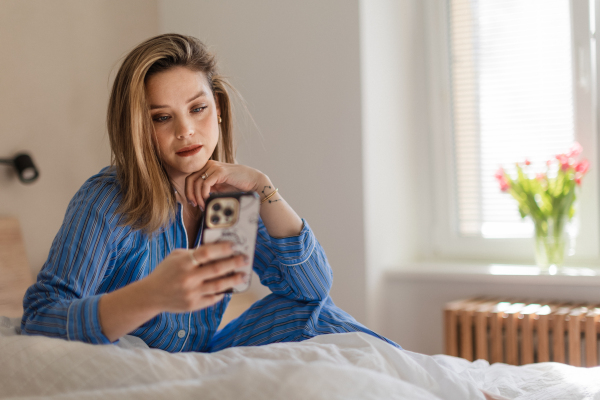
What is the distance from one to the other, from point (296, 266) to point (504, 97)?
1.42 metres

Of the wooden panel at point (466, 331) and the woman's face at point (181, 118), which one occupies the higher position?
the woman's face at point (181, 118)

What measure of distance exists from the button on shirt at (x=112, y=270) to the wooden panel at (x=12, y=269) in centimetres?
66

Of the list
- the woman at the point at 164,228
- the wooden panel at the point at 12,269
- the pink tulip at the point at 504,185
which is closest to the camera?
the woman at the point at 164,228

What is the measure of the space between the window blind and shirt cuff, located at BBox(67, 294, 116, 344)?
1.77 m

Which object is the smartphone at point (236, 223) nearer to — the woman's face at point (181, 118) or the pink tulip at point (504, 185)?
the woman's face at point (181, 118)

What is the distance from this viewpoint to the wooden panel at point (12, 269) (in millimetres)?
1625

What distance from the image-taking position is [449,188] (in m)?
2.34

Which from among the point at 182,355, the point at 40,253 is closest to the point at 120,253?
the point at 182,355

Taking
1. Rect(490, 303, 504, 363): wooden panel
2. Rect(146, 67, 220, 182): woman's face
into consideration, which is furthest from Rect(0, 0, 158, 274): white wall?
Rect(490, 303, 504, 363): wooden panel

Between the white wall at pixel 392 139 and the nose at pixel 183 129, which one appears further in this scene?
the white wall at pixel 392 139

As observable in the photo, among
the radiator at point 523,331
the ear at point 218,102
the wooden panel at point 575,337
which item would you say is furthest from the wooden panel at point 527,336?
the ear at point 218,102

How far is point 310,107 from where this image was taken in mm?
2115

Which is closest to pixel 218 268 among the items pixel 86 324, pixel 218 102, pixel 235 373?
pixel 235 373

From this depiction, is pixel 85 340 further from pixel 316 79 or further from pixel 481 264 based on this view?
pixel 481 264
